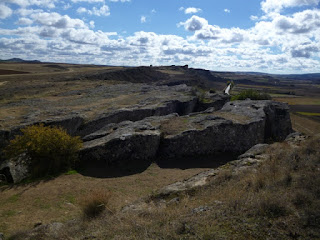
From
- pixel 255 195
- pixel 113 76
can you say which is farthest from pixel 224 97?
pixel 113 76

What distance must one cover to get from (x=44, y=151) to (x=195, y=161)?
723cm

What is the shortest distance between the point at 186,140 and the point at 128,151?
3193mm

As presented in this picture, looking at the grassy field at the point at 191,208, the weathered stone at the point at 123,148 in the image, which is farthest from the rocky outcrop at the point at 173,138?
the grassy field at the point at 191,208

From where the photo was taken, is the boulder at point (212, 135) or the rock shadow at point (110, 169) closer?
the rock shadow at point (110, 169)

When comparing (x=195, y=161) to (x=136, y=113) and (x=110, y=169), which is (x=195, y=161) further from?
(x=136, y=113)

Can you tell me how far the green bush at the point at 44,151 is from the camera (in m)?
10.9

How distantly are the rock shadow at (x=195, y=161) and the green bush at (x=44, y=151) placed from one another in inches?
175

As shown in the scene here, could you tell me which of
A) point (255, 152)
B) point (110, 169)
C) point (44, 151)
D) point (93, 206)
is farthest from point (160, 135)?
point (93, 206)

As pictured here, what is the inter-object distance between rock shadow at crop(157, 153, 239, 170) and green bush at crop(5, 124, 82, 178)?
14.5 ft

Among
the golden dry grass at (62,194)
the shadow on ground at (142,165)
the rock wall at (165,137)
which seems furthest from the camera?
the rock wall at (165,137)

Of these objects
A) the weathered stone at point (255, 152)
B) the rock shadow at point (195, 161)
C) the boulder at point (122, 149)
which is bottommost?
the rock shadow at point (195, 161)

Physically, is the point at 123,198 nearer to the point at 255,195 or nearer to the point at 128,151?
the point at 128,151

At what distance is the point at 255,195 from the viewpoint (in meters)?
5.59

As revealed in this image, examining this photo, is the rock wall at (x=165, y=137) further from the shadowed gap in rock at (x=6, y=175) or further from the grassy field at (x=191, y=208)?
the grassy field at (x=191, y=208)
